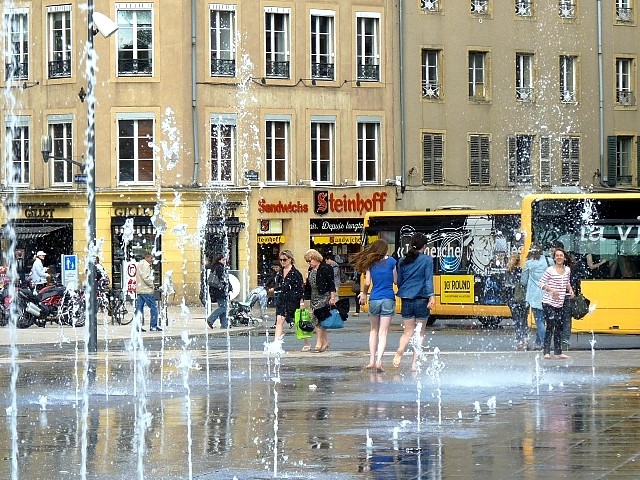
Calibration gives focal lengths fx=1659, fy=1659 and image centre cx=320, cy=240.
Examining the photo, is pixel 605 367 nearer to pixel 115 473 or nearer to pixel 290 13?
pixel 115 473

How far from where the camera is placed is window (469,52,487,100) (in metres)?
57.3

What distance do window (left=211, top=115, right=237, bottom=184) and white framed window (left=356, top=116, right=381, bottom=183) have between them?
181 inches

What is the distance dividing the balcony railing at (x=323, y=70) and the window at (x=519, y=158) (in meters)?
7.60

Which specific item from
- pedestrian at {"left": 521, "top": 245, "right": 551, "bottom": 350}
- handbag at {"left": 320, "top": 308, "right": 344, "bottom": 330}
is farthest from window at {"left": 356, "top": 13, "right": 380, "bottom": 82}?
handbag at {"left": 320, "top": 308, "right": 344, "bottom": 330}

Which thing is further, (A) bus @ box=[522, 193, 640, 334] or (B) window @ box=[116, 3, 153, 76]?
(B) window @ box=[116, 3, 153, 76]

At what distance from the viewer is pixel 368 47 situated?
55.2 meters

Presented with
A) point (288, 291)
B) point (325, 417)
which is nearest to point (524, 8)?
point (288, 291)

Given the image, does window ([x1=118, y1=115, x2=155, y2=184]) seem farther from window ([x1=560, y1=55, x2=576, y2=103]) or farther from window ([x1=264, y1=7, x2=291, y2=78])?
window ([x1=560, y1=55, x2=576, y2=103])

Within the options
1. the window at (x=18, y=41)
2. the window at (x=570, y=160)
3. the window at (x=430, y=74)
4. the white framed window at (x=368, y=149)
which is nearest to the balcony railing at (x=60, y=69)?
the window at (x=18, y=41)

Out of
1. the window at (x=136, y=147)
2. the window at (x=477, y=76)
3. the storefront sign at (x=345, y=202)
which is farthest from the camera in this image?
the window at (x=477, y=76)

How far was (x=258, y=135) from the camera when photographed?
53062mm

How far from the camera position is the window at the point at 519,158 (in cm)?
5838

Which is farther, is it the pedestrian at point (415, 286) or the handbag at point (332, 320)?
the handbag at point (332, 320)

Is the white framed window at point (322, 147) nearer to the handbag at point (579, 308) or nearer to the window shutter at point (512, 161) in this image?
the window shutter at point (512, 161)
